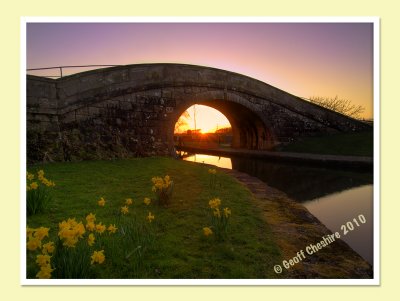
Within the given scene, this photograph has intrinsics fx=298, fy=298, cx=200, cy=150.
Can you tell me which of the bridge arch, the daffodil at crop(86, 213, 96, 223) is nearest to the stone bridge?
the bridge arch

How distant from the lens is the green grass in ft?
44.2

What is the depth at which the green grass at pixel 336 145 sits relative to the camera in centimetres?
1346

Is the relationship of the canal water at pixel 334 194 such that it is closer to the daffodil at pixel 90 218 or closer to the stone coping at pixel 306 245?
the stone coping at pixel 306 245

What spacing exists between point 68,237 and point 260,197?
439 cm

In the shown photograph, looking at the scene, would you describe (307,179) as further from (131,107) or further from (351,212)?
(131,107)

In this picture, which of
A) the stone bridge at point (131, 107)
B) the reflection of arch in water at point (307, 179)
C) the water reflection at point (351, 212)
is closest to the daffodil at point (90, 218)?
the water reflection at point (351, 212)

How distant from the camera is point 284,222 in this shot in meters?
4.53

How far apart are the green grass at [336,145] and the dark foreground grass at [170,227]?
8724 millimetres

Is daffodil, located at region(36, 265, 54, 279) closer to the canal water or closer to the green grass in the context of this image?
the canal water

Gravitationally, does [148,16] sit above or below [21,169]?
above

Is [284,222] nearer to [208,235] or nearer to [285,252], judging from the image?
[285,252]

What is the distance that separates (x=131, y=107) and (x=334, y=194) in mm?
7367

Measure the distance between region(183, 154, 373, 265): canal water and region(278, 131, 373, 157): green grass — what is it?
128 inches

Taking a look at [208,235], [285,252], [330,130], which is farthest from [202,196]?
[330,130]
